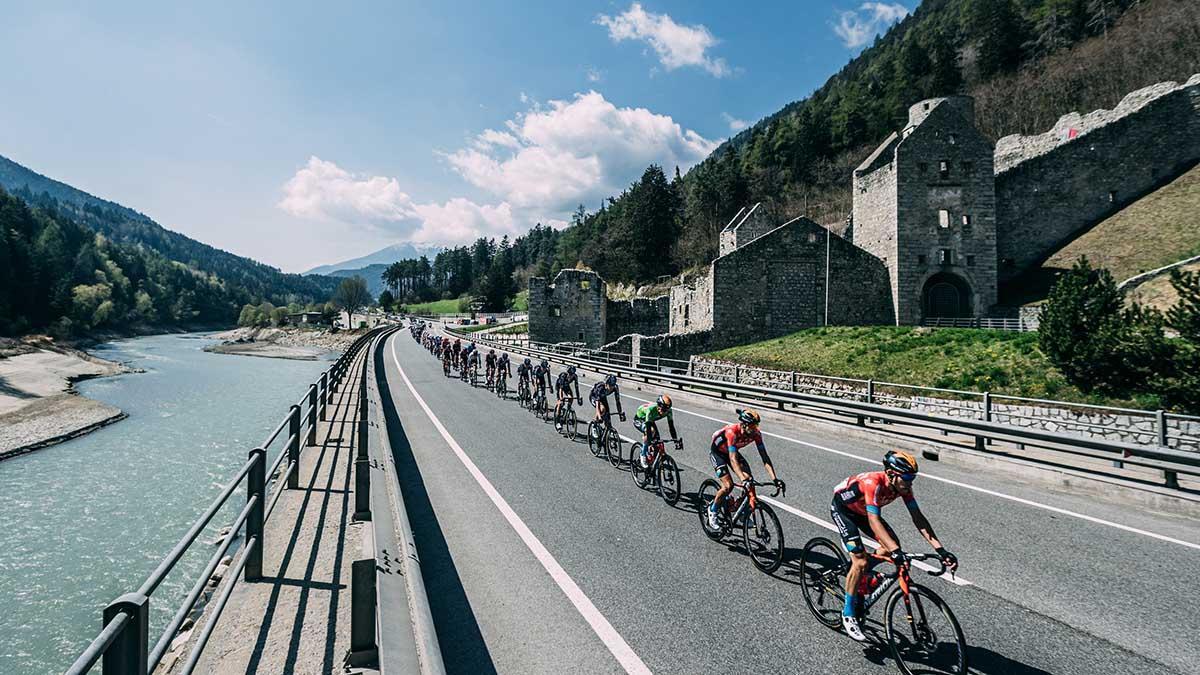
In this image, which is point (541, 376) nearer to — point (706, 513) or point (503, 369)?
point (503, 369)

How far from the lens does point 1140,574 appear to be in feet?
19.0

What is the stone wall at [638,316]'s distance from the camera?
5116cm

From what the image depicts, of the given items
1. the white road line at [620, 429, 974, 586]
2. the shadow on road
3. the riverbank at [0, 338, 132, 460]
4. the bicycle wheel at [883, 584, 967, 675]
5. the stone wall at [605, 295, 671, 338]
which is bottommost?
the riverbank at [0, 338, 132, 460]

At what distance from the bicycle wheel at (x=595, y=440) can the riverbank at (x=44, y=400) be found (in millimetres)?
25053

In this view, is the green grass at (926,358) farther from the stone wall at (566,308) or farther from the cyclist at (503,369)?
the stone wall at (566,308)

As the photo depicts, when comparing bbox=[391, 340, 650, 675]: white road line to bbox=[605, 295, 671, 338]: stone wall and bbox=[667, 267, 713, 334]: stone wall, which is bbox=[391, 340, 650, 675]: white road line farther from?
bbox=[605, 295, 671, 338]: stone wall

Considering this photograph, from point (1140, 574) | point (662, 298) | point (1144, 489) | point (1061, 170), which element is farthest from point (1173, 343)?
point (662, 298)

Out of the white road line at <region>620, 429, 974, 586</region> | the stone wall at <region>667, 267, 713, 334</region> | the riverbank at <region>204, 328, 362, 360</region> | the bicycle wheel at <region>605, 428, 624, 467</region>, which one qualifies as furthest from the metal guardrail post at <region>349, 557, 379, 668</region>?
the riverbank at <region>204, 328, 362, 360</region>

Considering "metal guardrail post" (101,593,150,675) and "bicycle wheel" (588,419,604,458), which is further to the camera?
"bicycle wheel" (588,419,604,458)

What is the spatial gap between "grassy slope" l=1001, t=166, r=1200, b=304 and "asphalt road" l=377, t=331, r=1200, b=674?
27.6 meters

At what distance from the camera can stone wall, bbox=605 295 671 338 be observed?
51156 millimetres

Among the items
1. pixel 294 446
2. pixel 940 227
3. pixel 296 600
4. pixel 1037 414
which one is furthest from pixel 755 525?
pixel 940 227

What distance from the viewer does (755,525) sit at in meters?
6.34

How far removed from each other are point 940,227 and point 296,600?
127 ft
